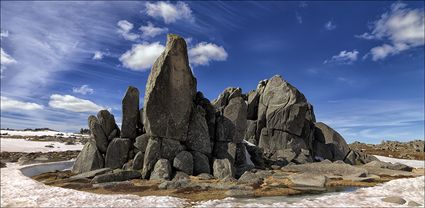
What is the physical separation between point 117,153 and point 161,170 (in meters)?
7.08

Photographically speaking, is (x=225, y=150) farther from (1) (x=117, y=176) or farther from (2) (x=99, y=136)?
(2) (x=99, y=136)

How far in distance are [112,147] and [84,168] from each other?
3.73m

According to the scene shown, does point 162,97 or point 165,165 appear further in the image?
point 162,97

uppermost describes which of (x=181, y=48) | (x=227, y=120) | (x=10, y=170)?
(x=181, y=48)

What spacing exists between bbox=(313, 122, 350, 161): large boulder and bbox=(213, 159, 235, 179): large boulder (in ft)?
94.3

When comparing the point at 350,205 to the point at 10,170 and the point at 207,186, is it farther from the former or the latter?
the point at 10,170

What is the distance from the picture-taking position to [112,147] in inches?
1373

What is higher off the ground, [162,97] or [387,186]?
[162,97]

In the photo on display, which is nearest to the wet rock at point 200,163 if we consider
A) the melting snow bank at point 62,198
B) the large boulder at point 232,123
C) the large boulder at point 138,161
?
the large boulder at point 232,123

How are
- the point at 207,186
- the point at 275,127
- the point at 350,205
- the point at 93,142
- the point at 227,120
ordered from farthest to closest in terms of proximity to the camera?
the point at 275,127
the point at 227,120
the point at 93,142
the point at 207,186
the point at 350,205

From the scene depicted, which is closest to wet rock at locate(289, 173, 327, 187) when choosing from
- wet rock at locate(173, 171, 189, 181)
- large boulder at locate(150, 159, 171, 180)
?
wet rock at locate(173, 171, 189, 181)

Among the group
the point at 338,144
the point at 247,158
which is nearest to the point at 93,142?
the point at 247,158

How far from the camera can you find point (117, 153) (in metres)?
34.7

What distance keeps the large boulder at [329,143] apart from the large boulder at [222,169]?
1132 inches
